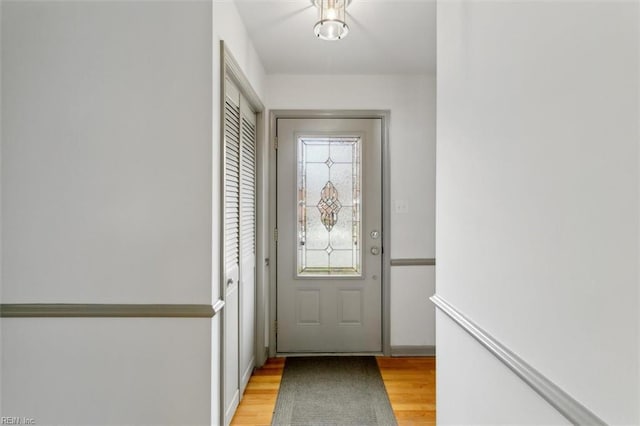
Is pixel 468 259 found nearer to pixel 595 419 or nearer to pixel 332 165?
pixel 595 419

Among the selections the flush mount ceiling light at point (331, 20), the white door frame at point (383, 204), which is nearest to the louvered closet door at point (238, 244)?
the white door frame at point (383, 204)

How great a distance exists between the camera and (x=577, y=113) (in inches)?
31.4

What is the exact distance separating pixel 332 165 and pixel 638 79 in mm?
2569

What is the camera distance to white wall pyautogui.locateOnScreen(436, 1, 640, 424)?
0.68m

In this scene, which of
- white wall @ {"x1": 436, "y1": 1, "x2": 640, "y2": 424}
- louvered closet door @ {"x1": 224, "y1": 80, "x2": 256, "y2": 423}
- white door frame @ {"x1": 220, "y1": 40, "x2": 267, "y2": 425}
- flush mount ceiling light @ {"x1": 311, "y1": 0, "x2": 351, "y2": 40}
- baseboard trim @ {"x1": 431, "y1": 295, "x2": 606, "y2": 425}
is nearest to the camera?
white wall @ {"x1": 436, "y1": 1, "x2": 640, "y2": 424}

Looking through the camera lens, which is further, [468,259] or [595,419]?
[468,259]

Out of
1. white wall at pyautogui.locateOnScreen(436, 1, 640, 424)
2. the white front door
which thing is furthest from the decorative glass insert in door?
white wall at pyautogui.locateOnScreen(436, 1, 640, 424)

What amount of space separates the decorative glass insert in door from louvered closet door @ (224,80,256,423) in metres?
0.46

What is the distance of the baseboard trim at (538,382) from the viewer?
0.79 meters
